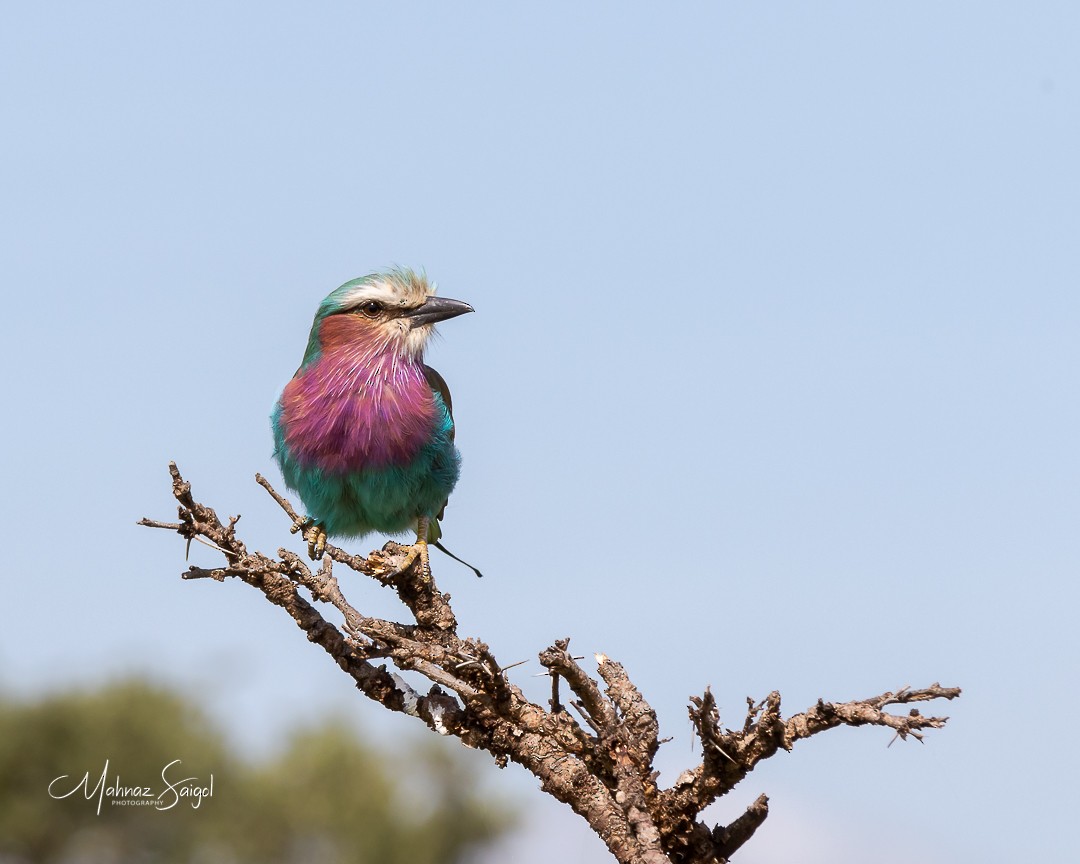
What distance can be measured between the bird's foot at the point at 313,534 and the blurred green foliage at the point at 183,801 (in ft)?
54.6

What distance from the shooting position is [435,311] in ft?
22.0

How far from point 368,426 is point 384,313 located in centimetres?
79

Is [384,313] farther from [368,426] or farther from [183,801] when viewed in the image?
[183,801]

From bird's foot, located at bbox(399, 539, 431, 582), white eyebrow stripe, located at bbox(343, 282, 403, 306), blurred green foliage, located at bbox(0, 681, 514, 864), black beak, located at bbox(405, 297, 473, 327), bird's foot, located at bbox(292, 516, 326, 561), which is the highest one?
blurred green foliage, located at bbox(0, 681, 514, 864)

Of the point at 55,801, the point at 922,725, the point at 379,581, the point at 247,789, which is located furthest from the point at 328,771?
the point at 922,725

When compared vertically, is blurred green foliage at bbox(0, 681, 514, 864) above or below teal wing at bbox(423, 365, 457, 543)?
above

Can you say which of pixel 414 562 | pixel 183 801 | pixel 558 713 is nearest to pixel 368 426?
pixel 414 562

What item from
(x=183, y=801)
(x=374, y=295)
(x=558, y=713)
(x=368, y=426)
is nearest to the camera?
(x=558, y=713)

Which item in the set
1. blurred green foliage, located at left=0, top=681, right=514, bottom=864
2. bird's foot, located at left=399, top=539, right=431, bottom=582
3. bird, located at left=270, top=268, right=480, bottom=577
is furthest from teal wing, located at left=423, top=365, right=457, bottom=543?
blurred green foliage, located at left=0, top=681, right=514, bottom=864

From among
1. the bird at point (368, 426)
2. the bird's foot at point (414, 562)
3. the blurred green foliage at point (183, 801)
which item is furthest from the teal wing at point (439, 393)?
the blurred green foliage at point (183, 801)

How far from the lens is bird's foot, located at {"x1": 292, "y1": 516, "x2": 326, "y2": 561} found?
20.2 ft

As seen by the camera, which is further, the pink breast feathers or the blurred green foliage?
the blurred green foliage

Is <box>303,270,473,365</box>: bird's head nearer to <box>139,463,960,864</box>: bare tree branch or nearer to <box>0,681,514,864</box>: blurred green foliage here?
<box>139,463,960,864</box>: bare tree branch

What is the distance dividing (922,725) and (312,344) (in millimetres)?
3914
